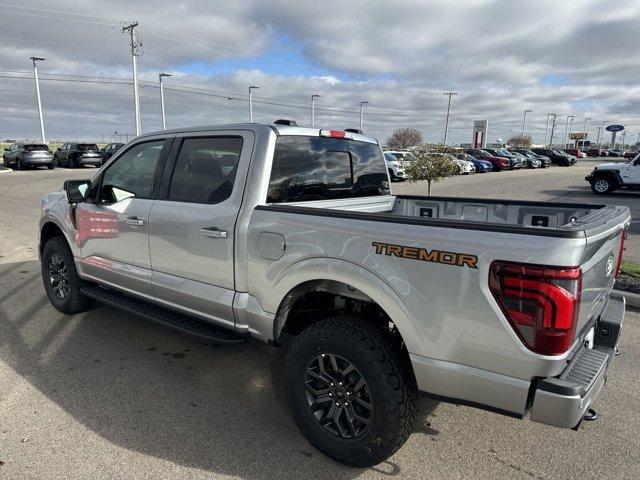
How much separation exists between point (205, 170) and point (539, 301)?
2.42 meters

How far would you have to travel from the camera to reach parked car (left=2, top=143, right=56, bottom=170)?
97.9 ft

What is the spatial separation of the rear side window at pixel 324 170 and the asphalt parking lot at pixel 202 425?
4.87 feet

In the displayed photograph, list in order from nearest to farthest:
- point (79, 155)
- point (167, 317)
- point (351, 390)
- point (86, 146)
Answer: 1. point (351, 390)
2. point (167, 317)
3. point (79, 155)
4. point (86, 146)

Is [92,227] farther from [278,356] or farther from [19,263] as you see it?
[19,263]

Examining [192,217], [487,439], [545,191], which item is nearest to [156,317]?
[192,217]

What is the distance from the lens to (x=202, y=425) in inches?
122

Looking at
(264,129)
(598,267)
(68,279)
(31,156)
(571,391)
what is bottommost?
(31,156)

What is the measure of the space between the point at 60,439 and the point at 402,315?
223 centimetres

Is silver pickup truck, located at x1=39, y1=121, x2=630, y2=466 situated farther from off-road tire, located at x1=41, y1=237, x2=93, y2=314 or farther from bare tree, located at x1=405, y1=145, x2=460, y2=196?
bare tree, located at x1=405, y1=145, x2=460, y2=196

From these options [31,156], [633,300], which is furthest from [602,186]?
[31,156]

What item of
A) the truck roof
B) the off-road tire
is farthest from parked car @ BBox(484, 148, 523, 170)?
the off-road tire

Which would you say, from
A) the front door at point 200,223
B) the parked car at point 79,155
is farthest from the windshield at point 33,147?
the front door at point 200,223

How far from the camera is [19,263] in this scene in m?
7.12

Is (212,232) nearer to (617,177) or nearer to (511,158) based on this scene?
(617,177)
